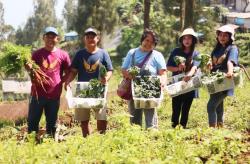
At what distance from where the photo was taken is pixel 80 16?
155 ft

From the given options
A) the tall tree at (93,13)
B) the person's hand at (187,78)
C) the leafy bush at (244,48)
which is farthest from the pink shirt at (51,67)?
the tall tree at (93,13)

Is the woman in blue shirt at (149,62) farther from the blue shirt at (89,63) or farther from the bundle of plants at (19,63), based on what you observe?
the bundle of plants at (19,63)

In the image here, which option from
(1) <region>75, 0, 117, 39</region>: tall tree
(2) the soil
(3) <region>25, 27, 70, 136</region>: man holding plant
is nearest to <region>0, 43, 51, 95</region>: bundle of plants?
(3) <region>25, 27, 70, 136</region>: man holding plant

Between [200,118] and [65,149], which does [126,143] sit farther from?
[200,118]

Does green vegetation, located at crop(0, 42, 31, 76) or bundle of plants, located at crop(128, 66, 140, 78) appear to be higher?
green vegetation, located at crop(0, 42, 31, 76)

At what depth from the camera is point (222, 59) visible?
20.9 feet

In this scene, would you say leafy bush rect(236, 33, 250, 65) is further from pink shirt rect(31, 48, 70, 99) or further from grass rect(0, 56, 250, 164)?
grass rect(0, 56, 250, 164)

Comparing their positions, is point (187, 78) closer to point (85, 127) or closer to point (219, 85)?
point (219, 85)

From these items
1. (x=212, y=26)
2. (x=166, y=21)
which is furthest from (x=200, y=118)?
(x=166, y=21)

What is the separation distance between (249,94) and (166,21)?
94.0 ft

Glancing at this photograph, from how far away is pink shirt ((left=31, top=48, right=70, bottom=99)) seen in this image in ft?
A: 21.0

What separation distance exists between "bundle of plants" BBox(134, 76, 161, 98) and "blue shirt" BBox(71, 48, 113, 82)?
499 mm

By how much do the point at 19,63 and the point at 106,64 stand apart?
3.97 ft

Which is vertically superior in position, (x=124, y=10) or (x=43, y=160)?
(x=124, y=10)
